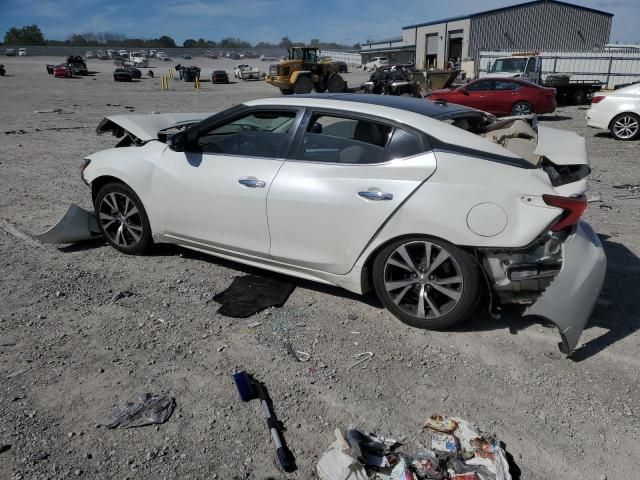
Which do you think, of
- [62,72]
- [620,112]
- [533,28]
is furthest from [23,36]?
[620,112]

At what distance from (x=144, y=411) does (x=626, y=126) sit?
13.0 meters

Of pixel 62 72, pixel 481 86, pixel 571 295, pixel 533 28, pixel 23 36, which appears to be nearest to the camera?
pixel 571 295

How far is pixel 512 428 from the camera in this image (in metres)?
2.83

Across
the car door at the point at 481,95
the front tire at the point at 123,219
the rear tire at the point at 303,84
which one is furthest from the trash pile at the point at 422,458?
the rear tire at the point at 303,84

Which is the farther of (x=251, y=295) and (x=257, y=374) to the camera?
(x=251, y=295)

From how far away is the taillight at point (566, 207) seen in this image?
325cm

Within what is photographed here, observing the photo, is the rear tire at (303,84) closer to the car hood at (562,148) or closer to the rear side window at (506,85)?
the rear side window at (506,85)

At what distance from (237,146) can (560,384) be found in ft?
9.69

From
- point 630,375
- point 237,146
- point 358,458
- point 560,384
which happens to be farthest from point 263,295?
point 630,375

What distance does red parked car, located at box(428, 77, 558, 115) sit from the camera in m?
16.4

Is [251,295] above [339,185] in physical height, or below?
below

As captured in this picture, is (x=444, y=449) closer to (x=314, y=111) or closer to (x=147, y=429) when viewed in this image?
(x=147, y=429)

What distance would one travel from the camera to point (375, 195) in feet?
11.8

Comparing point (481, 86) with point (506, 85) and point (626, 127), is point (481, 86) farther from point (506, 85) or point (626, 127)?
point (626, 127)
